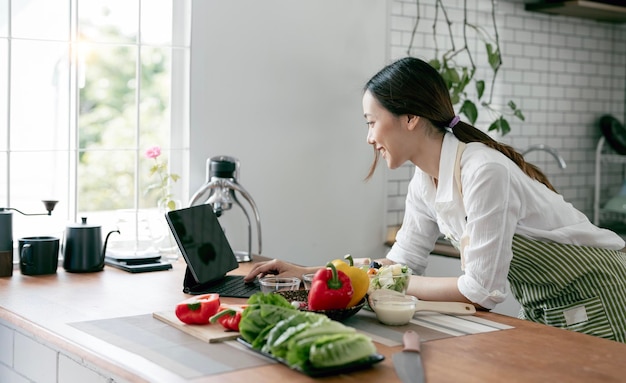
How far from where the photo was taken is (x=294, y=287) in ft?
8.59

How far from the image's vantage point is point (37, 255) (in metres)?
3.10

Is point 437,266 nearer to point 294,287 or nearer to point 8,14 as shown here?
point 294,287

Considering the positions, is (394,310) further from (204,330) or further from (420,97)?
(420,97)

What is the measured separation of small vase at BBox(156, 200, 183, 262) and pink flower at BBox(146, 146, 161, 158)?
0.22 m

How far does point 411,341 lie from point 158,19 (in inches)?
87.3

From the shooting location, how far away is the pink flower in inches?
140

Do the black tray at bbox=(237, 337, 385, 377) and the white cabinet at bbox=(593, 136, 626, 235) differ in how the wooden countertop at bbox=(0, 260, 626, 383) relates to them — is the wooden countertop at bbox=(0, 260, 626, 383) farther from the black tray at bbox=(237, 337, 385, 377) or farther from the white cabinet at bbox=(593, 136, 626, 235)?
the white cabinet at bbox=(593, 136, 626, 235)

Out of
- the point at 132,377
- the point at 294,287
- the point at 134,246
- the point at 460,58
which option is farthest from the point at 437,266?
the point at 132,377

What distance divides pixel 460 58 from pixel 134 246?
2.13 metres

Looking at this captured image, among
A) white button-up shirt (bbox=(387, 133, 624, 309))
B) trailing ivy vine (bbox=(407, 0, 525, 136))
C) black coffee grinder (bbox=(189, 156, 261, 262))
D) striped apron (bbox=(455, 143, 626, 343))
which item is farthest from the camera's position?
trailing ivy vine (bbox=(407, 0, 525, 136))

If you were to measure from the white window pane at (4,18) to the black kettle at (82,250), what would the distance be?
81 cm

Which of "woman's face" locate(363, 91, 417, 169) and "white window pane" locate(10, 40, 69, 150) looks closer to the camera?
"woman's face" locate(363, 91, 417, 169)

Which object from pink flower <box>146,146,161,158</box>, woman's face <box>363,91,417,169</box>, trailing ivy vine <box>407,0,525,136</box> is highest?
trailing ivy vine <box>407,0,525,136</box>

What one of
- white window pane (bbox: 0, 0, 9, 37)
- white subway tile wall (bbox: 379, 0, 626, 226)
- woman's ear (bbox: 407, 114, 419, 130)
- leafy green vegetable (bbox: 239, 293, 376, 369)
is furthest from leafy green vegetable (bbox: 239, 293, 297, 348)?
white subway tile wall (bbox: 379, 0, 626, 226)
